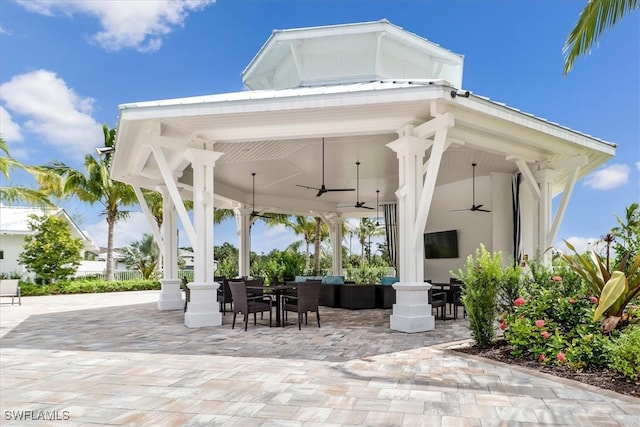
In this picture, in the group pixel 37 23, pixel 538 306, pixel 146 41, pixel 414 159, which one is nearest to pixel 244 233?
pixel 146 41

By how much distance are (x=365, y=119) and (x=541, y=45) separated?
5833mm

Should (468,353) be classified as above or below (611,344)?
below

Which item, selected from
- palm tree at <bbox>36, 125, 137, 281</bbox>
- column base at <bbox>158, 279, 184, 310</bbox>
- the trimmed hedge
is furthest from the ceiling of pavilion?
the trimmed hedge

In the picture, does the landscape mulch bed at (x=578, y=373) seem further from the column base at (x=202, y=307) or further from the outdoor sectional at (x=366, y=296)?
the outdoor sectional at (x=366, y=296)

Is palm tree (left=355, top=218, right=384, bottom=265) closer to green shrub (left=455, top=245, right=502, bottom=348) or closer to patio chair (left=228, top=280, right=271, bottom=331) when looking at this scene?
patio chair (left=228, top=280, right=271, bottom=331)

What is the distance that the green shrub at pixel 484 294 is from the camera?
4.84 meters

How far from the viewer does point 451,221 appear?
12.6 m

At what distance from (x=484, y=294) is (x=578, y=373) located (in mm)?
1214

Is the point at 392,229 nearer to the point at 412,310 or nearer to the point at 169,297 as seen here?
the point at 169,297

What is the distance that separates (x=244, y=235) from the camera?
1438 centimetres

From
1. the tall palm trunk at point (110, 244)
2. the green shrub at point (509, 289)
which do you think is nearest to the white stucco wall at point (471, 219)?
the green shrub at point (509, 289)

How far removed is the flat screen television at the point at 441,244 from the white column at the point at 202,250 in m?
7.78

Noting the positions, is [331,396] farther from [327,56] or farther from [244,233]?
[244,233]

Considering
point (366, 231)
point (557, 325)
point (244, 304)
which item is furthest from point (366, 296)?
point (366, 231)
